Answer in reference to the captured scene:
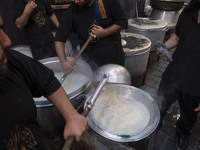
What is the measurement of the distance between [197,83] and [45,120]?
225cm

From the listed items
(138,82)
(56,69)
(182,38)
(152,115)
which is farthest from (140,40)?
(152,115)

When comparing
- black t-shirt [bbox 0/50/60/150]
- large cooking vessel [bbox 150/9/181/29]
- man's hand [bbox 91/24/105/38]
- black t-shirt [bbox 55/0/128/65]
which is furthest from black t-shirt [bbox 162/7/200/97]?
large cooking vessel [bbox 150/9/181/29]

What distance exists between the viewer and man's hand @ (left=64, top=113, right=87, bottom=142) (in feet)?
4.08

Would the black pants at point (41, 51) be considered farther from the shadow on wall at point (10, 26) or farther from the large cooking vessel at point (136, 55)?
the large cooking vessel at point (136, 55)

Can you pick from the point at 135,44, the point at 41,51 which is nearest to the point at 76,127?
the point at 41,51

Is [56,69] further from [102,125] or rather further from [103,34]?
[102,125]

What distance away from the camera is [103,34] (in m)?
2.48

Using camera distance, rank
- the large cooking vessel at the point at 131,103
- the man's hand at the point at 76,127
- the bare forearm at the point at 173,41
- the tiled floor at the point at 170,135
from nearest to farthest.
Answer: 1. the man's hand at the point at 76,127
2. the large cooking vessel at the point at 131,103
3. the bare forearm at the point at 173,41
4. the tiled floor at the point at 170,135

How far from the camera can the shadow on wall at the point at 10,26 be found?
10.6ft

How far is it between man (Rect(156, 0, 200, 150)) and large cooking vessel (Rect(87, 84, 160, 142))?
0.90m

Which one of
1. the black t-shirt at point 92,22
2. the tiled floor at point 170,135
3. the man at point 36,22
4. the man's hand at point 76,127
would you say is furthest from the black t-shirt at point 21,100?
the man at point 36,22

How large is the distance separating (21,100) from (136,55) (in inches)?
131

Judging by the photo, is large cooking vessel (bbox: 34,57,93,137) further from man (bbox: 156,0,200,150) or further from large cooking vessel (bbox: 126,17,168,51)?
large cooking vessel (bbox: 126,17,168,51)

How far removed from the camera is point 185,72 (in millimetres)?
2285
